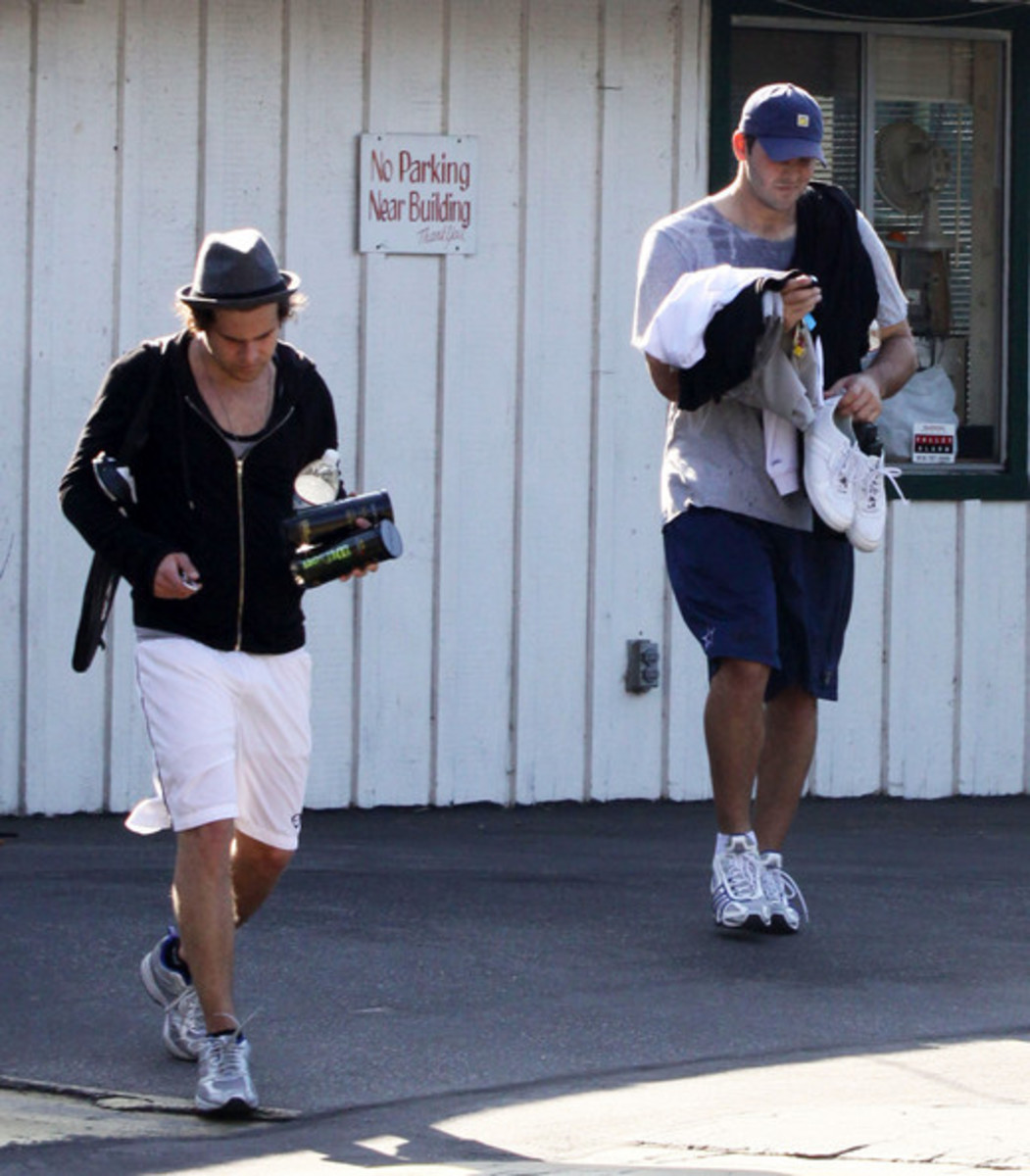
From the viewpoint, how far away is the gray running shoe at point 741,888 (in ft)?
21.6

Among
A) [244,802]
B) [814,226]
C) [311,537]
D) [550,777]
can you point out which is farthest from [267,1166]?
[550,777]

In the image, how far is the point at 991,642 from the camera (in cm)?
946

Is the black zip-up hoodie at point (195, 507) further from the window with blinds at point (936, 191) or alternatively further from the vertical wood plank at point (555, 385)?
the window with blinds at point (936, 191)

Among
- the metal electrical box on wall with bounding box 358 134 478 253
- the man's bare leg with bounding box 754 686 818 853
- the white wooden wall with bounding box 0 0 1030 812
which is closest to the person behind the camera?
the man's bare leg with bounding box 754 686 818 853

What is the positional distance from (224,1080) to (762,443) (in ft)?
7.93

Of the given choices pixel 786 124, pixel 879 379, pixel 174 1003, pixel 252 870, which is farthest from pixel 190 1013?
pixel 786 124

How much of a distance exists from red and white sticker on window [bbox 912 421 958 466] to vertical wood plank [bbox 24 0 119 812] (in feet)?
9.78

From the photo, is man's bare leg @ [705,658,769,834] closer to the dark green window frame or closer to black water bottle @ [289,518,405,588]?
black water bottle @ [289,518,405,588]

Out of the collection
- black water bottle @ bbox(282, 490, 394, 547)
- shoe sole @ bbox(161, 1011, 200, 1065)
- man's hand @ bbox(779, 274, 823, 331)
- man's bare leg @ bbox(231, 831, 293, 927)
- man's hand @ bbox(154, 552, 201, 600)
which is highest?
man's hand @ bbox(779, 274, 823, 331)

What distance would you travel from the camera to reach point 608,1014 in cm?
584

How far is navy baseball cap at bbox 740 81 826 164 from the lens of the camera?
21.5 ft

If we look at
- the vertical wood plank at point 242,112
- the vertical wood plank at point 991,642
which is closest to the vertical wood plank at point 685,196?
the vertical wood plank at point 991,642

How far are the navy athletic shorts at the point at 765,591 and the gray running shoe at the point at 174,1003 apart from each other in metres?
1.71

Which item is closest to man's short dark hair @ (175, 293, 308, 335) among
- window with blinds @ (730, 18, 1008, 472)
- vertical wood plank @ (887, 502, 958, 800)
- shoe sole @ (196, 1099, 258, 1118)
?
shoe sole @ (196, 1099, 258, 1118)
